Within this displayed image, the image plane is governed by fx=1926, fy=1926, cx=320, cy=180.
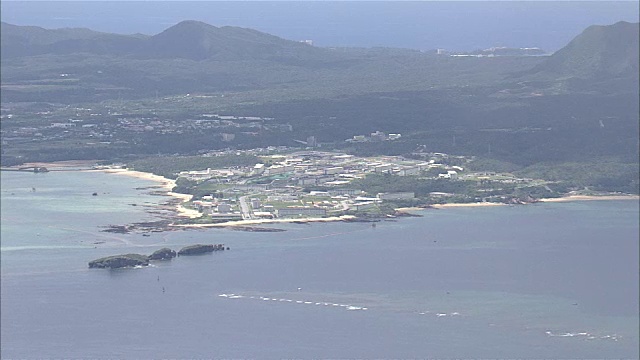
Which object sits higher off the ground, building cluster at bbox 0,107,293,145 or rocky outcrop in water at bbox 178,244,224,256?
building cluster at bbox 0,107,293,145

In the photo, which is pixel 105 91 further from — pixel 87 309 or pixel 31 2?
pixel 31 2

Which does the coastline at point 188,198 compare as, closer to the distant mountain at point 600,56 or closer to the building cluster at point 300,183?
the building cluster at point 300,183

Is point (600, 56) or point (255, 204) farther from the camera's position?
point (600, 56)

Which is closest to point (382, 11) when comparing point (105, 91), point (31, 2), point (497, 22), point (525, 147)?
point (31, 2)

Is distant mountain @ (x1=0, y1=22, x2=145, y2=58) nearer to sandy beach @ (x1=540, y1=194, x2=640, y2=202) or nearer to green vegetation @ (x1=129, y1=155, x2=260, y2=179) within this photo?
green vegetation @ (x1=129, y1=155, x2=260, y2=179)

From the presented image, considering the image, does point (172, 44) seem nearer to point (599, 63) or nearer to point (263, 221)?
point (599, 63)

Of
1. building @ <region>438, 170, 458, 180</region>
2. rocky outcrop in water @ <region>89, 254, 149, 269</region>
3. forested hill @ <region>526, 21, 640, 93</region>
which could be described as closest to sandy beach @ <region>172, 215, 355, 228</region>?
rocky outcrop in water @ <region>89, 254, 149, 269</region>

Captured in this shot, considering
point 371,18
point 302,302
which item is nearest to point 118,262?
point 302,302

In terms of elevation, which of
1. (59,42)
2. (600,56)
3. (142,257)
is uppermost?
(59,42)
